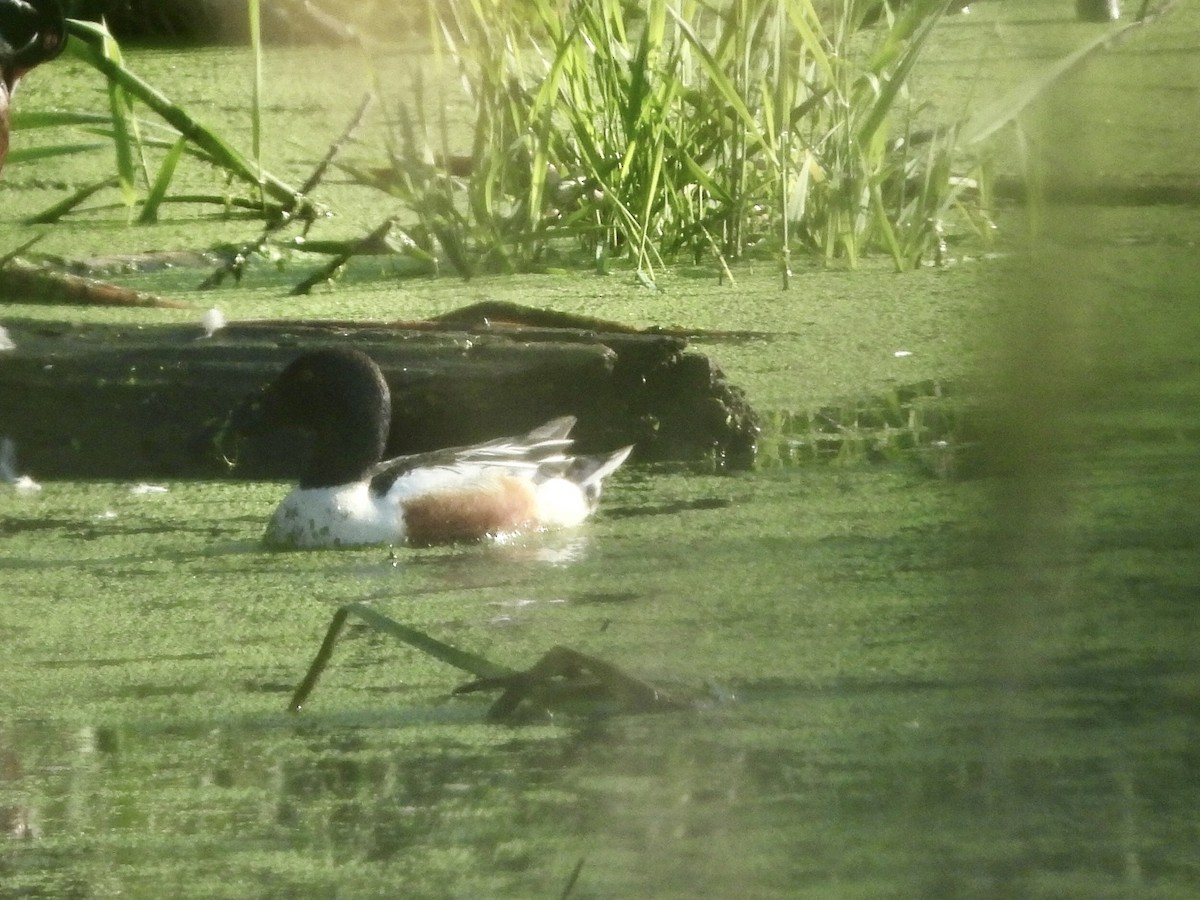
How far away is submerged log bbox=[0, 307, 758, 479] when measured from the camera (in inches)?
134

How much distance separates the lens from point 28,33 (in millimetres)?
2195

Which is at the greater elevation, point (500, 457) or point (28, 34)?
point (28, 34)

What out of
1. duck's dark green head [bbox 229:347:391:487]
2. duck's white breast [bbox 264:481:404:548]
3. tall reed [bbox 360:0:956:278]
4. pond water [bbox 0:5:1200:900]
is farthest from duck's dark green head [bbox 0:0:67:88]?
tall reed [bbox 360:0:956:278]

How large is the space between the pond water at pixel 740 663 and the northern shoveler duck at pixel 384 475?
2.4 inches

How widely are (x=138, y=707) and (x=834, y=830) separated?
1.55 m

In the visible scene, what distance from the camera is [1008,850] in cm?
53

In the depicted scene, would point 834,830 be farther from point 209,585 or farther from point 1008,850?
point 209,585

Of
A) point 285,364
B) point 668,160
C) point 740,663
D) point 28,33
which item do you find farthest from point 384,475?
point 740,663

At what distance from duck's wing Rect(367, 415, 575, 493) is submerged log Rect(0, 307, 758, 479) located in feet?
0.34

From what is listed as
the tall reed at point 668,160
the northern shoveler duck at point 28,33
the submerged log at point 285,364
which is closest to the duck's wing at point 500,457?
the submerged log at point 285,364

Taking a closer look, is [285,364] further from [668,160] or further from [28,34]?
[28,34]

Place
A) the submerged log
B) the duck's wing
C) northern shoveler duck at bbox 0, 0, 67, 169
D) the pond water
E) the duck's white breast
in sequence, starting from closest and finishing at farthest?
the pond water, northern shoveler duck at bbox 0, 0, 67, 169, the duck's white breast, the duck's wing, the submerged log

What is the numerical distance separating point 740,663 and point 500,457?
2606 mm

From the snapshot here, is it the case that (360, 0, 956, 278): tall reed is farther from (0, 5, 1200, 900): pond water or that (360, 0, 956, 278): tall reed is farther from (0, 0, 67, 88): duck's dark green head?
(0, 0, 67, 88): duck's dark green head
